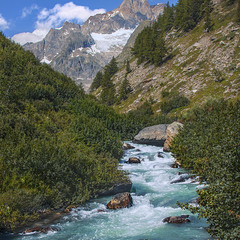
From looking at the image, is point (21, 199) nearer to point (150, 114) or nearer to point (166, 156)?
A: point (166, 156)

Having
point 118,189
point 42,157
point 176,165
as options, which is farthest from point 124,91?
point 42,157

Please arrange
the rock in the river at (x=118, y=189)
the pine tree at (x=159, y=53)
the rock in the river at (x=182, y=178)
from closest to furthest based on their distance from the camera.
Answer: the rock in the river at (x=118, y=189), the rock in the river at (x=182, y=178), the pine tree at (x=159, y=53)

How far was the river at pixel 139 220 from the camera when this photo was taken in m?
10.0

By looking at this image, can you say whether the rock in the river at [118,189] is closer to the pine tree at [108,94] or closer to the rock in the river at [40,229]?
the rock in the river at [40,229]

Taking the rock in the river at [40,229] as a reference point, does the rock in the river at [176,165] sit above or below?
above

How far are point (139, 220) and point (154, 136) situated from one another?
23549mm

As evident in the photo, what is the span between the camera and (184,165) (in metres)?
20.0

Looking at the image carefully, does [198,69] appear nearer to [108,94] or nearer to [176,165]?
[108,94]

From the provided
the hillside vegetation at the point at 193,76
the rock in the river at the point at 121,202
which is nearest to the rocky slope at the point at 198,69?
the hillside vegetation at the point at 193,76

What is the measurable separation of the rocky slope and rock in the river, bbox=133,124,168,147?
42.4 feet

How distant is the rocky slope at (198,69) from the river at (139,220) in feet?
102

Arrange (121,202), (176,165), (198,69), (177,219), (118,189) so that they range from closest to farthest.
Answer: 1. (177,219)
2. (121,202)
3. (118,189)
4. (176,165)
5. (198,69)

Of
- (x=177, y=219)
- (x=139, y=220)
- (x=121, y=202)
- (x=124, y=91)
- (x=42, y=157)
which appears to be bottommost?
(x=139, y=220)

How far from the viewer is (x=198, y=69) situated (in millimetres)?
57594
